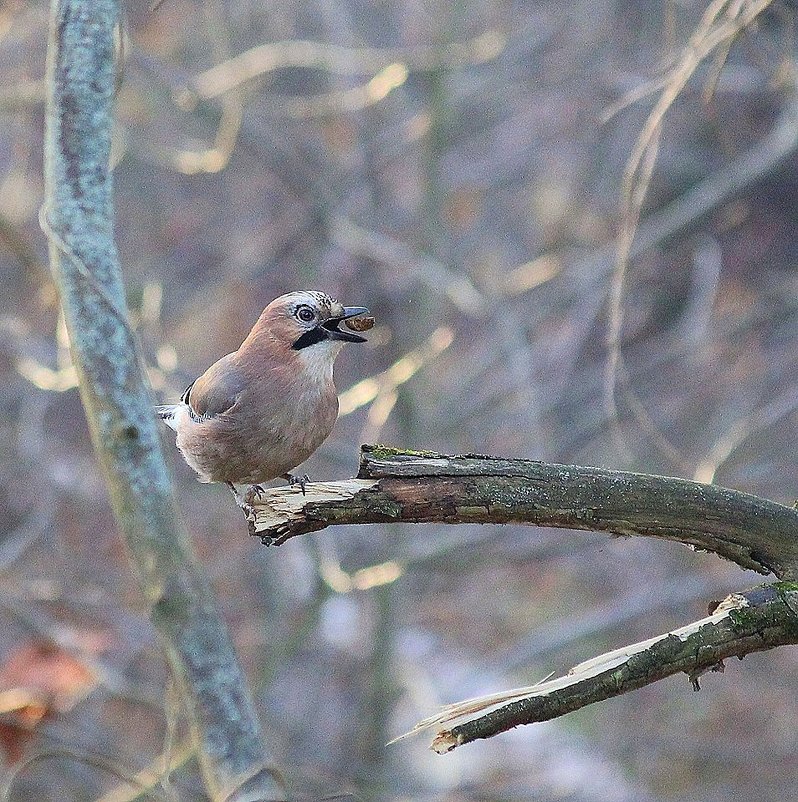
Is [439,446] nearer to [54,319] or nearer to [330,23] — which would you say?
Result: [330,23]

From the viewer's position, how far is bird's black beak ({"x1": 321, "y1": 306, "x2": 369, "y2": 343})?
335 cm

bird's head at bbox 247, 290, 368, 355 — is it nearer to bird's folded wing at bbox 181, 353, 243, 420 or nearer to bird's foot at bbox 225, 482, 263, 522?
bird's folded wing at bbox 181, 353, 243, 420

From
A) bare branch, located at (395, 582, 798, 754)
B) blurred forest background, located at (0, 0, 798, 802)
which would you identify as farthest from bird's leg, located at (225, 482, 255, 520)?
blurred forest background, located at (0, 0, 798, 802)

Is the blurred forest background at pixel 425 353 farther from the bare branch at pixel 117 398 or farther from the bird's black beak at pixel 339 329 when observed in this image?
the bare branch at pixel 117 398

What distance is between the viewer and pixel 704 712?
10641mm

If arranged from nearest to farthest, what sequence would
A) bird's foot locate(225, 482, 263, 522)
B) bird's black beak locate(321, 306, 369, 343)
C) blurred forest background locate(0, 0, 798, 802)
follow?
bird's foot locate(225, 482, 263, 522)
bird's black beak locate(321, 306, 369, 343)
blurred forest background locate(0, 0, 798, 802)

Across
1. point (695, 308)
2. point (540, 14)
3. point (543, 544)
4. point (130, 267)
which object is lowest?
point (543, 544)

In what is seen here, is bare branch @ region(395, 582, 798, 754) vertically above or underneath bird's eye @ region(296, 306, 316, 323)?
underneath

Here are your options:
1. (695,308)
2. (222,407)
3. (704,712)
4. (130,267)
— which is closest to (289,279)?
(130,267)

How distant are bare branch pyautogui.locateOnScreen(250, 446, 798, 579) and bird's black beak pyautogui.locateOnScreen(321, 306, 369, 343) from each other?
30.7 inches

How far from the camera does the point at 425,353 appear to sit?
5809 millimetres

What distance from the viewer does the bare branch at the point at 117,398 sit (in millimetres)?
2127

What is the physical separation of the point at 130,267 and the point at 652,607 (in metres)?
4.54

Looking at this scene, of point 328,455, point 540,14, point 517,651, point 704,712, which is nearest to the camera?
point 328,455
